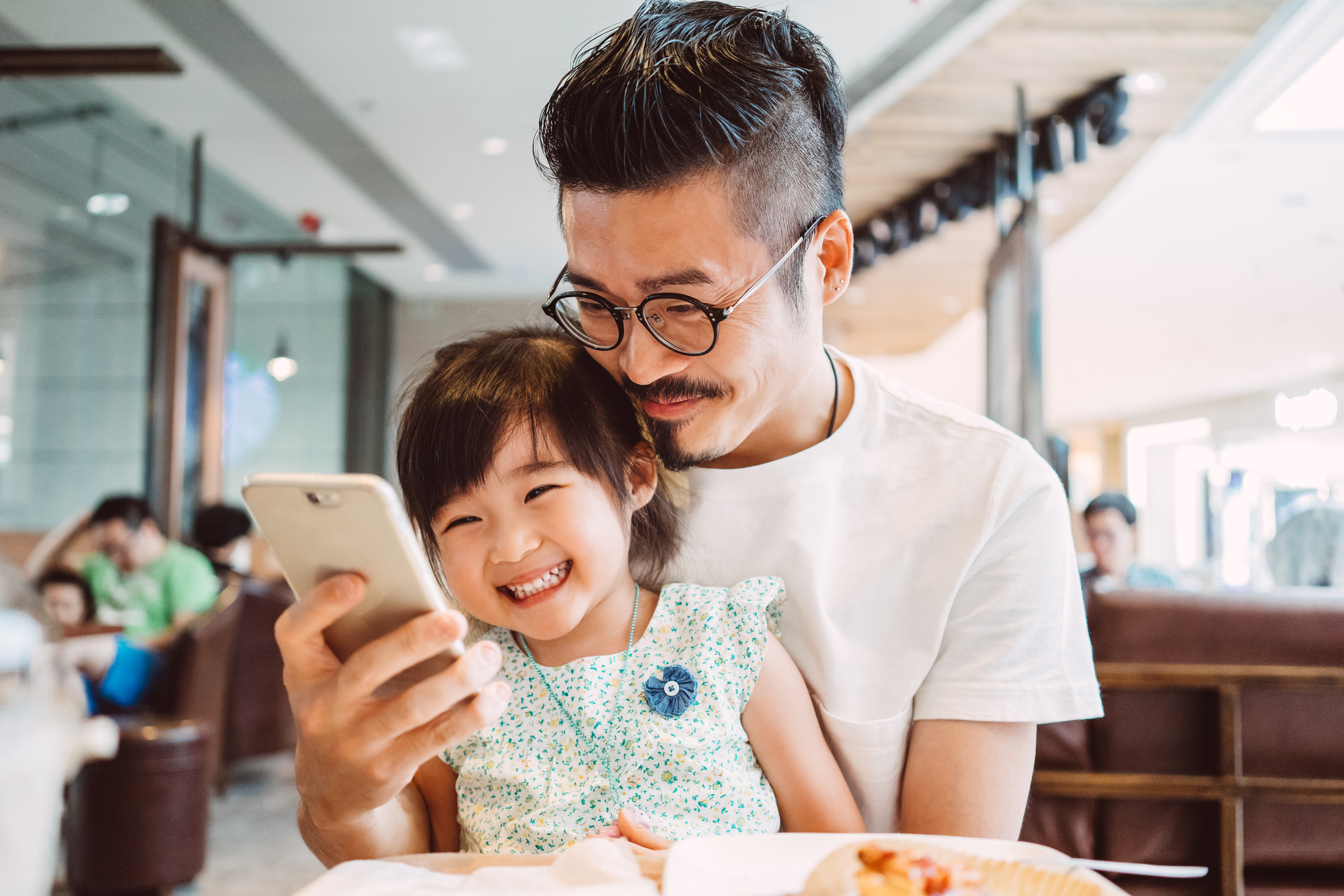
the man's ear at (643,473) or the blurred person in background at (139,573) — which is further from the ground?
the man's ear at (643,473)

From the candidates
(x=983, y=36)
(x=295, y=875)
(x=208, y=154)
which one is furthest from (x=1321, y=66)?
(x=208, y=154)

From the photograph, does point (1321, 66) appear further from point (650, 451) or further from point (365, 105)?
point (650, 451)

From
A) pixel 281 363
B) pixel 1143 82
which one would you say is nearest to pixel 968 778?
pixel 1143 82

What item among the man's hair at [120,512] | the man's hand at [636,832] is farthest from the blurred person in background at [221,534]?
the man's hand at [636,832]

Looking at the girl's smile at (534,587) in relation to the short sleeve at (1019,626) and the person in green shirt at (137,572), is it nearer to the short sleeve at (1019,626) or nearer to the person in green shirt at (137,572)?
the short sleeve at (1019,626)

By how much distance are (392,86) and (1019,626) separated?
226 inches

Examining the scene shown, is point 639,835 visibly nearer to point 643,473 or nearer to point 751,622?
point 751,622

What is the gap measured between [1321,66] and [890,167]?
2.51 metres

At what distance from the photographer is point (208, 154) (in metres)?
7.27

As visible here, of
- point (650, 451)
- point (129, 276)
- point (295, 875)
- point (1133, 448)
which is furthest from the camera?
point (1133, 448)

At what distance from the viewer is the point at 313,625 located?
86cm

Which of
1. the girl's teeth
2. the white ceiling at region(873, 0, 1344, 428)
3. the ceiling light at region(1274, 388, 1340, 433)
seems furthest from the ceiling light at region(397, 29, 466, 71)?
the ceiling light at region(1274, 388, 1340, 433)

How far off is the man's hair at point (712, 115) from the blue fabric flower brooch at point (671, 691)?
1.60ft

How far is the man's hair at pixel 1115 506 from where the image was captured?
600 centimetres
